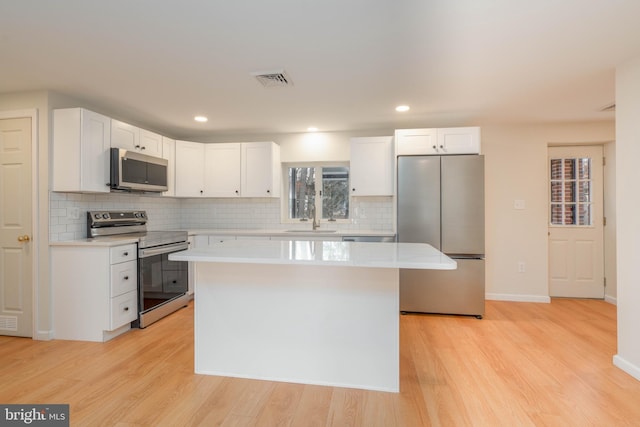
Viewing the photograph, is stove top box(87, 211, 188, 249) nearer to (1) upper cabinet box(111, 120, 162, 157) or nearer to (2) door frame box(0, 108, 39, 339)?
(2) door frame box(0, 108, 39, 339)

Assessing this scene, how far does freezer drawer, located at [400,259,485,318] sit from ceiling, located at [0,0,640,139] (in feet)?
5.84

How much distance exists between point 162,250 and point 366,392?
2555 millimetres

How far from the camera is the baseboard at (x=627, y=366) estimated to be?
7.32 ft

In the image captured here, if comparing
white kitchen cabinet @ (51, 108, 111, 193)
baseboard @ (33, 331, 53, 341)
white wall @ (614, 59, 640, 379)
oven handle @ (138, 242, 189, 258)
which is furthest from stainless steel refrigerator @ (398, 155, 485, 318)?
baseboard @ (33, 331, 53, 341)

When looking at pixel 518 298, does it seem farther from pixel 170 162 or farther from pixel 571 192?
pixel 170 162

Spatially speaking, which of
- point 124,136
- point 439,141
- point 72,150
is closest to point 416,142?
point 439,141

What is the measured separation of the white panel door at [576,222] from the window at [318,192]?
2.78 meters

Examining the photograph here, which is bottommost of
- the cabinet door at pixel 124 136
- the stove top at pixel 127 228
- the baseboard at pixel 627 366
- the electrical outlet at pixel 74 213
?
the baseboard at pixel 627 366

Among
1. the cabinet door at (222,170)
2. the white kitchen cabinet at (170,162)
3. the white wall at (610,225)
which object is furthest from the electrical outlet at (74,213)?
the white wall at (610,225)

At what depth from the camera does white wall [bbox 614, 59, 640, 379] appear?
2.26 metres

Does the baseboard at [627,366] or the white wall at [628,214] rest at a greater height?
the white wall at [628,214]

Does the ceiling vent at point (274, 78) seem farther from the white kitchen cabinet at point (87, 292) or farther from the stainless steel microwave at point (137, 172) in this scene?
the white kitchen cabinet at point (87, 292)

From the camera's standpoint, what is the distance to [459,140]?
3684mm

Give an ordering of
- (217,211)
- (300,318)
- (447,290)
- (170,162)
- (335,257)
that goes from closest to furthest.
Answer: (335,257) → (300,318) → (447,290) → (170,162) → (217,211)
